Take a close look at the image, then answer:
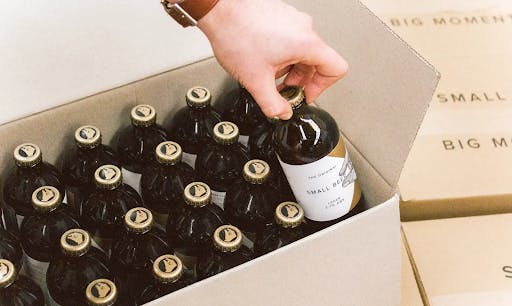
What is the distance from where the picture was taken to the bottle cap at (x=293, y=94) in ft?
2.67

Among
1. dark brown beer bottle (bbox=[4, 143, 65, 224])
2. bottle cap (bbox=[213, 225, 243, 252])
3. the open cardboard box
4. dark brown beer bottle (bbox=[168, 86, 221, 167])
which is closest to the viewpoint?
the open cardboard box

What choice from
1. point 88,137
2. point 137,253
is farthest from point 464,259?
point 88,137

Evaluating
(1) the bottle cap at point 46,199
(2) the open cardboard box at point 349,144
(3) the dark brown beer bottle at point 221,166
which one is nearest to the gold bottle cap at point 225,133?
(3) the dark brown beer bottle at point 221,166

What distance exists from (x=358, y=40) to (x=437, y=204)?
31 centimetres

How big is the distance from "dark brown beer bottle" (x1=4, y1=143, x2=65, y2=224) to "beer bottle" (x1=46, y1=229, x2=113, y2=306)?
124 millimetres

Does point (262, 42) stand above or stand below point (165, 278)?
above

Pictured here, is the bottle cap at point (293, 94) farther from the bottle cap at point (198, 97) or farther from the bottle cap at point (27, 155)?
the bottle cap at point (27, 155)

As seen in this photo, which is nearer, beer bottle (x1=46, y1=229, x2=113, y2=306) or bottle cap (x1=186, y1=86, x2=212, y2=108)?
beer bottle (x1=46, y1=229, x2=113, y2=306)

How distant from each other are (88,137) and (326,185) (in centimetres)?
37

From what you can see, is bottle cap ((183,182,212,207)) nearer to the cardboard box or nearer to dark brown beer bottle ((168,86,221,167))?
dark brown beer bottle ((168,86,221,167))

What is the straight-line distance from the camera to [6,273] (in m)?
0.81

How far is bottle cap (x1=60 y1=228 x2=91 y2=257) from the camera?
0.84m

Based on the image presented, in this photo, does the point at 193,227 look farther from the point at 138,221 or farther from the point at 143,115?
the point at 143,115

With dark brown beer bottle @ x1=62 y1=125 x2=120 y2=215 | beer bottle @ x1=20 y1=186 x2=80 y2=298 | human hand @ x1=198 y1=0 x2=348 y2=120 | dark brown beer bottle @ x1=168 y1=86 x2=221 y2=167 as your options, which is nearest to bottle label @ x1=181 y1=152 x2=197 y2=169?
dark brown beer bottle @ x1=168 y1=86 x2=221 y2=167
